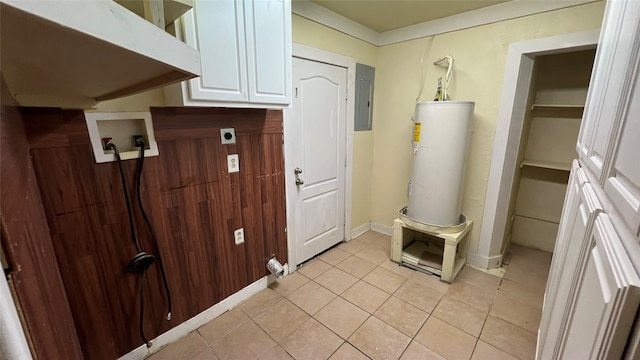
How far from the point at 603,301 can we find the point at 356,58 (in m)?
2.65

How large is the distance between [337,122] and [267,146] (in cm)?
92

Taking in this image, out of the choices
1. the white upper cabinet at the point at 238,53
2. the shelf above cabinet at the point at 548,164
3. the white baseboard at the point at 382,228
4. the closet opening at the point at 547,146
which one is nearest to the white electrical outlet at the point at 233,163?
the white upper cabinet at the point at 238,53

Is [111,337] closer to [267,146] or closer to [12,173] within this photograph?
[12,173]

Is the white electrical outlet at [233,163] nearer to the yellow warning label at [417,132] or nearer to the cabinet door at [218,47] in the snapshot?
the cabinet door at [218,47]

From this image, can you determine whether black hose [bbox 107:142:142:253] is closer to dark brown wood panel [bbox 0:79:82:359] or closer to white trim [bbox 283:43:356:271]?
dark brown wood panel [bbox 0:79:82:359]

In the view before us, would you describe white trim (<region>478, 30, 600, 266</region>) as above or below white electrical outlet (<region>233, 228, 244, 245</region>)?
above

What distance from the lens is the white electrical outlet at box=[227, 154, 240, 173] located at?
180 cm

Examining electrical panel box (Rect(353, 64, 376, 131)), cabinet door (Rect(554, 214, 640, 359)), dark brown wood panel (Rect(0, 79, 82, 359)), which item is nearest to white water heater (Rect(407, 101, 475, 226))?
electrical panel box (Rect(353, 64, 376, 131))

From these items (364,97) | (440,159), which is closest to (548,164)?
(440,159)

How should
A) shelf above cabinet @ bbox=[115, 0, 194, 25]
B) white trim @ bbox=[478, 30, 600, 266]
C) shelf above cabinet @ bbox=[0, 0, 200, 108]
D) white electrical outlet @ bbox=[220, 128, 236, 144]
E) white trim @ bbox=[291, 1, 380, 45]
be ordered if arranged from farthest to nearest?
white trim @ bbox=[291, 1, 380, 45]
white trim @ bbox=[478, 30, 600, 266]
white electrical outlet @ bbox=[220, 128, 236, 144]
shelf above cabinet @ bbox=[115, 0, 194, 25]
shelf above cabinet @ bbox=[0, 0, 200, 108]

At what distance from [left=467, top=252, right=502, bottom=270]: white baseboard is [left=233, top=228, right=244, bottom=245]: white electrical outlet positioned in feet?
7.32

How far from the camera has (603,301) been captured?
0.51 meters

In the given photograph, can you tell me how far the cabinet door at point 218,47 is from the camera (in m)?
1.26

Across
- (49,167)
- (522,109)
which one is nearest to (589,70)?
(522,109)
